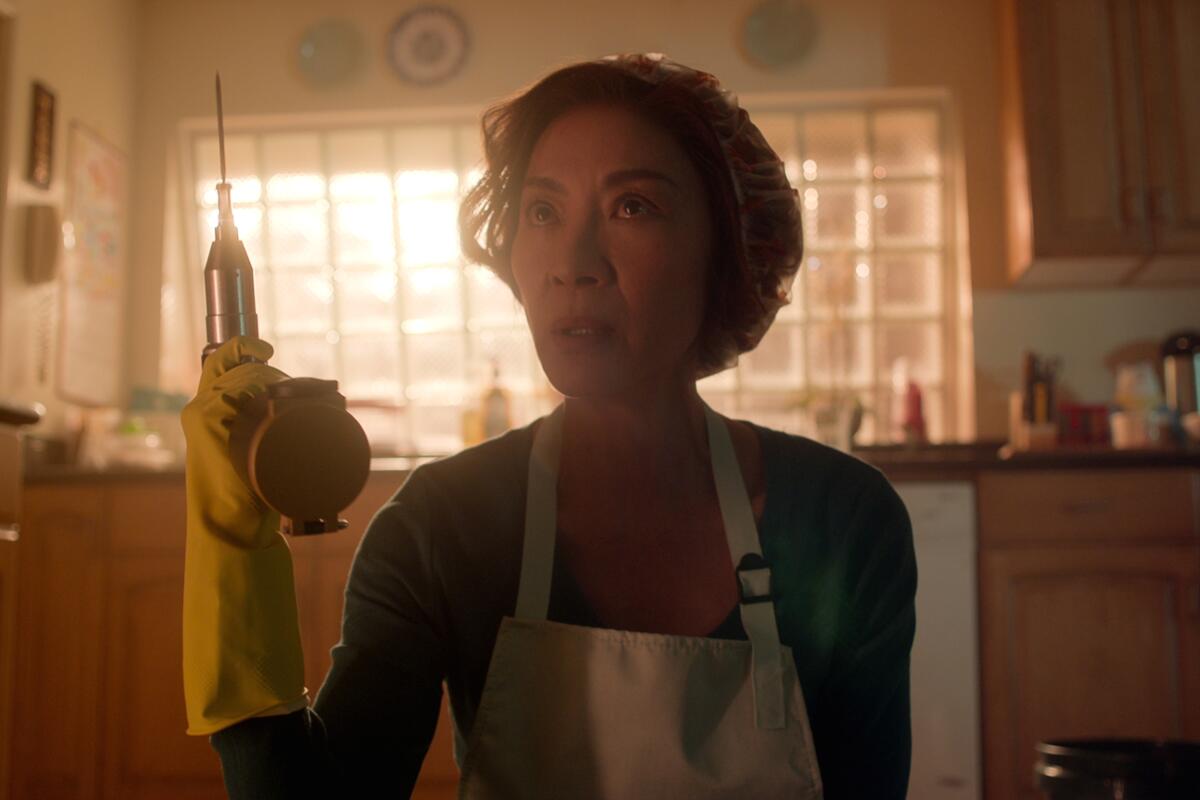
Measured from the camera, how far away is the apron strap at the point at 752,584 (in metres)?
1.00

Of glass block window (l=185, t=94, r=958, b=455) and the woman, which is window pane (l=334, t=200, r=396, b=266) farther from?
the woman

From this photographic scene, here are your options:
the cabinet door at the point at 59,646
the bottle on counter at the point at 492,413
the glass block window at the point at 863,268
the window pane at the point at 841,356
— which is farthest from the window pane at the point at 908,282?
the cabinet door at the point at 59,646

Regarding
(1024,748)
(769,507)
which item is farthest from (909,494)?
(769,507)

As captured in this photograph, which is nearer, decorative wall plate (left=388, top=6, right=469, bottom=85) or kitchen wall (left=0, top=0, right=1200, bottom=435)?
kitchen wall (left=0, top=0, right=1200, bottom=435)

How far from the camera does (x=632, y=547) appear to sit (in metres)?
1.08

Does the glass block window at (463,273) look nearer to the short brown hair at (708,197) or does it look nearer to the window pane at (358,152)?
the window pane at (358,152)

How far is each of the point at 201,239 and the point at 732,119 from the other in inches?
129

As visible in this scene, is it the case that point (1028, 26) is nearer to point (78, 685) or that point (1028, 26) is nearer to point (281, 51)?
point (281, 51)

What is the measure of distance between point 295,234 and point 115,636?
1569 millimetres

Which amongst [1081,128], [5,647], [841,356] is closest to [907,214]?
[841,356]

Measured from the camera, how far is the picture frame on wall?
331 centimetres

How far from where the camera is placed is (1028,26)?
11.2 feet

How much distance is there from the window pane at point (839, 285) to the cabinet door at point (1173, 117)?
2.82 feet

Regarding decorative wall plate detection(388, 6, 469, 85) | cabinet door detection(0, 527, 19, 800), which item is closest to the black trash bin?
cabinet door detection(0, 527, 19, 800)
